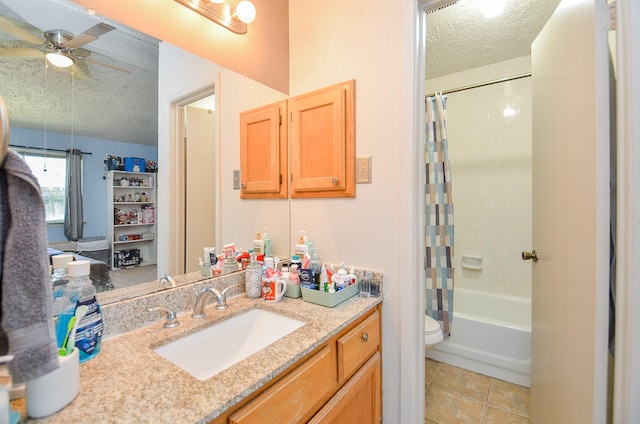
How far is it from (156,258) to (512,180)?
2.71m

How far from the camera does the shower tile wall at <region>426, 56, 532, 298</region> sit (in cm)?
231

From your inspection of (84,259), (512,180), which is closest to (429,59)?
(512,180)

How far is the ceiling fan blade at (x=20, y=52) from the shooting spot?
671 mm

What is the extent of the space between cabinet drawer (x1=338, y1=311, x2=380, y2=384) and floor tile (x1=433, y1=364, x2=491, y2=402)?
1.07 m

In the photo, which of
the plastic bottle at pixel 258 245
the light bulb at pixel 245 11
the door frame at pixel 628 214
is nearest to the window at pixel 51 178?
the plastic bottle at pixel 258 245

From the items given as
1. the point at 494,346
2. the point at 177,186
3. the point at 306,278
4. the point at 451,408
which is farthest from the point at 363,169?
the point at 494,346

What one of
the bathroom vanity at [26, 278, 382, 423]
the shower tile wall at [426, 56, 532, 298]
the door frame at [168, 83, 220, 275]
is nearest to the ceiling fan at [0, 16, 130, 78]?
the door frame at [168, 83, 220, 275]

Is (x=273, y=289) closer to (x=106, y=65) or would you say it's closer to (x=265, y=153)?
(x=265, y=153)

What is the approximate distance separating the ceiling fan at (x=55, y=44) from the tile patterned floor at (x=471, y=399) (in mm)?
2218

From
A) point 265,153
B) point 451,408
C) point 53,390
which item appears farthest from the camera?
point 451,408

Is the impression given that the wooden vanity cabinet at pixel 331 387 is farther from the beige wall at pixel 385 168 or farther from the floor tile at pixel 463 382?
the floor tile at pixel 463 382

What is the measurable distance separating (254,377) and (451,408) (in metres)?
1.58

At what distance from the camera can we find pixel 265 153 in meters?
1.44

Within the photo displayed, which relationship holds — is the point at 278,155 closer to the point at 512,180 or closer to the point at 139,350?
the point at 139,350
